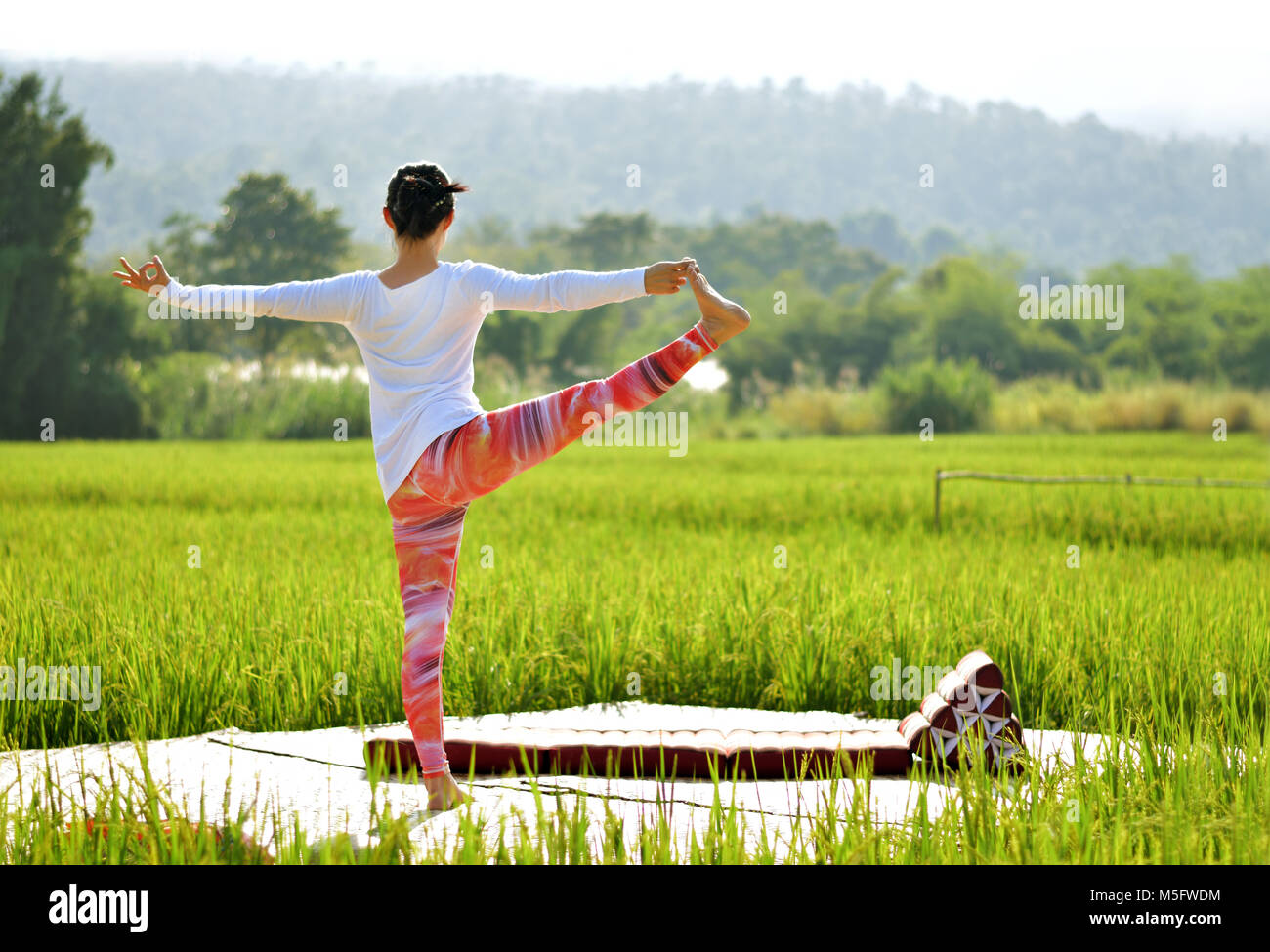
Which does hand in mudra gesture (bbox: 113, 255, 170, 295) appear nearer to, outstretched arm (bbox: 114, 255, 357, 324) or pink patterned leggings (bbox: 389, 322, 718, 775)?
outstretched arm (bbox: 114, 255, 357, 324)

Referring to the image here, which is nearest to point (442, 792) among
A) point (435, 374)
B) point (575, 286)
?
point (435, 374)

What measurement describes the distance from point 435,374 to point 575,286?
1.76 ft

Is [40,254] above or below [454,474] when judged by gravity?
above

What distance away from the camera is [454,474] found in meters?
3.69

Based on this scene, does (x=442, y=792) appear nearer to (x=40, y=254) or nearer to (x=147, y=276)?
(x=147, y=276)
